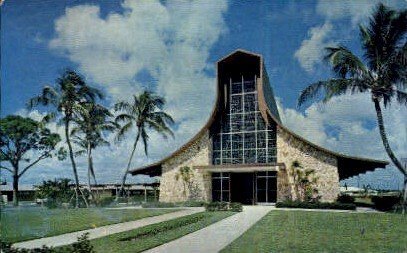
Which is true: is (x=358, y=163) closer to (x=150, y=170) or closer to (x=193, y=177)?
(x=193, y=177)

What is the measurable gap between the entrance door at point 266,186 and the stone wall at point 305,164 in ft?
1.58

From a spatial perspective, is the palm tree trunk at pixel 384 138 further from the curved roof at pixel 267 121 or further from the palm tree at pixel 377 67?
the curved roof at pixel 267 121

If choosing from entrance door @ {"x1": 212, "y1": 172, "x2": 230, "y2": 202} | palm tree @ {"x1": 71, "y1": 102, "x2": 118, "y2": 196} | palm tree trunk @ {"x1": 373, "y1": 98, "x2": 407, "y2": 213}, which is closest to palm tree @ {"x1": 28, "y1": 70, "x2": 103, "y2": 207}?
palm tree @ {"x1": 71, "y1": 102, "x2": 118, "y2": 196}

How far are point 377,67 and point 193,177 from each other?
10.1 meters

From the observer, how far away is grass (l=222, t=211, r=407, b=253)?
25.8 ft

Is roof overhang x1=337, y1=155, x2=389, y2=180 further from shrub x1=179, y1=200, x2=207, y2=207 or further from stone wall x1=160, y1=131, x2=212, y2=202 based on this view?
shrub x1=179, y1=200, x2=207, y2=207

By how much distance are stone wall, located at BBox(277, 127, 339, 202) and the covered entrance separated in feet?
2.07

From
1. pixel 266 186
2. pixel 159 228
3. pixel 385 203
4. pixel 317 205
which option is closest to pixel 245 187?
pixel 266 186

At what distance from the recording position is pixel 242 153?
20859 mm

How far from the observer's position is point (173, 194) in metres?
21.7

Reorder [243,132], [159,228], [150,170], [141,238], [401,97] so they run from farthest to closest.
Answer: [150,170] → [243,132] → [401,97] → [159,228] → [141,238]

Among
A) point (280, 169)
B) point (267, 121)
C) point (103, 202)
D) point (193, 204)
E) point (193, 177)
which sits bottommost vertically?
point (103, 202)

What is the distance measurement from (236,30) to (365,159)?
12.5 meters

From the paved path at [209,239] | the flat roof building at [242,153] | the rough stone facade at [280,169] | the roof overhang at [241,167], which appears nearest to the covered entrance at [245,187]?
the flat roof building at [242,153]
